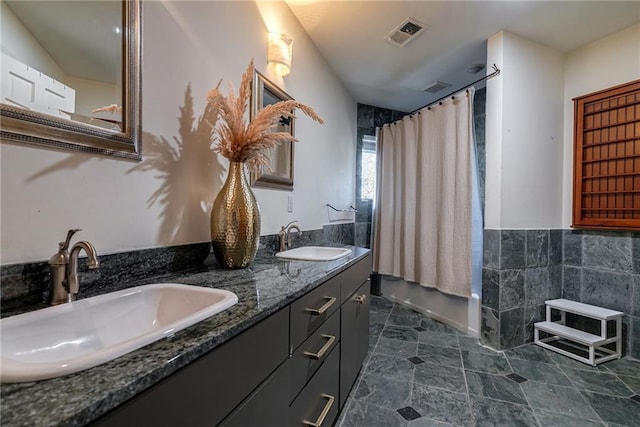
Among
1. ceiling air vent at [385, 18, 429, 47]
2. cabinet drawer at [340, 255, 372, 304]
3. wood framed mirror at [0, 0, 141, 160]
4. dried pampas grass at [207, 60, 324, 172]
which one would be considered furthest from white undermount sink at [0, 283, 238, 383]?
ceiling air vent at [385, 18, 429, 47]

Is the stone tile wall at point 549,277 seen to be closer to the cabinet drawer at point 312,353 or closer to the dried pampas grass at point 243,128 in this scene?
the cabinet drawer at point 312,353

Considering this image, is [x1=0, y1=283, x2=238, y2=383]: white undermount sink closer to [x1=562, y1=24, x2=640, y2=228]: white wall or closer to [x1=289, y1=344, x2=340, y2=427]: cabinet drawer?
[x1=289, y1=344, x2=340, y2=427]: cabinet drawer

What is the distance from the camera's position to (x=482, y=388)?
1706 millimetres

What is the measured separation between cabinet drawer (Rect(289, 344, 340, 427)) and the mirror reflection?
1069 mm

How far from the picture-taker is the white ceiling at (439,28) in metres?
1.92

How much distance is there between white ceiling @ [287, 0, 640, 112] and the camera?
1.92 metres

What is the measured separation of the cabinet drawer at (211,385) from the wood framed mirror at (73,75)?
2.25 ft

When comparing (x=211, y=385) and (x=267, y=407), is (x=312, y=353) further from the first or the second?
(x=211, y=385)

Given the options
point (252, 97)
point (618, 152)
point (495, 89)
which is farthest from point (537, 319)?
point (252, 97)

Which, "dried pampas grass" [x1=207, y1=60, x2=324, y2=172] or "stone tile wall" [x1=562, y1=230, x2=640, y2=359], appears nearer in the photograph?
"dried pampas grass" [x1=207, y1=60, x2=324, y2=172]

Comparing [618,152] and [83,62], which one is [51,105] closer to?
[83,62]

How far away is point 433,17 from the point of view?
6.64 ft

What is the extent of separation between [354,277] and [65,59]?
1453mm

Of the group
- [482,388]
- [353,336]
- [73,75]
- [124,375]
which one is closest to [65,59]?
[73,75]
